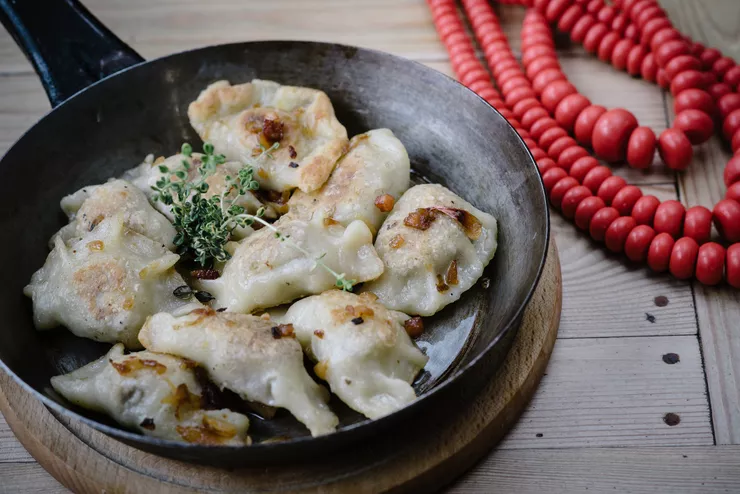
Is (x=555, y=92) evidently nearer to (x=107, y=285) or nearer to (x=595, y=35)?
(x=595, y=35)

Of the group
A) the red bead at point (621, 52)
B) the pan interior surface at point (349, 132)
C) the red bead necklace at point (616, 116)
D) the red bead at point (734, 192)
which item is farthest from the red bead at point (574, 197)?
the red bead at point (621, 52)

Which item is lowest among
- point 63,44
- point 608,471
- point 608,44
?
point 608,471

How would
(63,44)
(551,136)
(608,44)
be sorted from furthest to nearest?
1. (608,44)
2. (551,136)
3. (63,44)

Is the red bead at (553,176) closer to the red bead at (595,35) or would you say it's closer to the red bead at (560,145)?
the red bead at (560,145)

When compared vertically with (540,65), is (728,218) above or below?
below

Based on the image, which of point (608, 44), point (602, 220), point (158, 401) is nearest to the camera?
point (158, 401)

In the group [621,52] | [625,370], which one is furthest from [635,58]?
[625,370]

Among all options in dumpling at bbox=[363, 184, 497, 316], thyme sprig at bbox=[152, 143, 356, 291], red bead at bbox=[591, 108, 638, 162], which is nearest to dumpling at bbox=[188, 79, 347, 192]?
thyme sprig at bbox=[152, 143, 356, 291]

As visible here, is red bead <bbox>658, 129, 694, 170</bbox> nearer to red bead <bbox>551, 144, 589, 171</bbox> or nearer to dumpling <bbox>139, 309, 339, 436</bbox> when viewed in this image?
red bead <bbox>551, 144, 589, 171</bbox>
